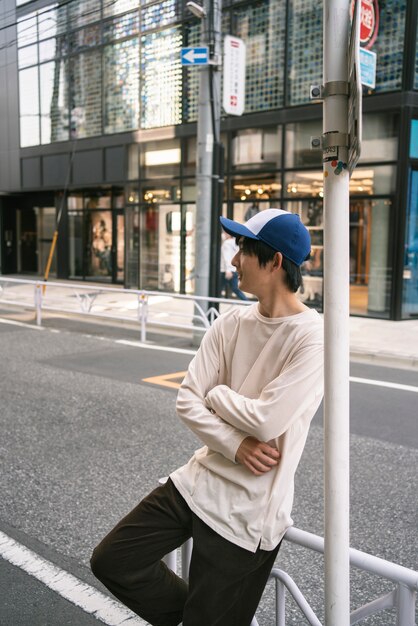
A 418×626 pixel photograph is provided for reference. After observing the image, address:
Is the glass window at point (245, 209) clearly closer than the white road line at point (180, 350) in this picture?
No

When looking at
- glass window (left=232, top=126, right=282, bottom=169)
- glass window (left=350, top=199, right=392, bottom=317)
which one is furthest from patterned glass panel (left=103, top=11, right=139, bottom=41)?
glass window (left=350, top=199, right=392, bottom=317)

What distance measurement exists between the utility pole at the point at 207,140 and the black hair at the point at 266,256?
28.6 feet

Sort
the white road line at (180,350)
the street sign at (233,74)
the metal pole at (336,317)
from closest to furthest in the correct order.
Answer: the metal pole at (336,317) → the white road line at (180,350) → the street sign at (233,74)

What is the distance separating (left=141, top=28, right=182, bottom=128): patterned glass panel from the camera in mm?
17578

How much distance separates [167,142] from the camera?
59.8ft

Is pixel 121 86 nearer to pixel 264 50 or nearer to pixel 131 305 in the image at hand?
pixel 264 50

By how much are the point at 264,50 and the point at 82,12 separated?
8.34 metres

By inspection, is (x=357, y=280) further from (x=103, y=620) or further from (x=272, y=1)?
(x=103, y=620)

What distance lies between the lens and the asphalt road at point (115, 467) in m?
3.42

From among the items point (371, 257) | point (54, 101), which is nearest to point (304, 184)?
point (371, 257)

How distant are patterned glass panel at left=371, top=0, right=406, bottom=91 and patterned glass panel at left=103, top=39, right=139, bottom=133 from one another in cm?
822

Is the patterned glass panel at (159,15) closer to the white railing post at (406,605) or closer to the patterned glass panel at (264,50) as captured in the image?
the patterned glass panel at (264,50)

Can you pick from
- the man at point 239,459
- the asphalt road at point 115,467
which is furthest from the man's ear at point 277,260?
the asphalt road at point 115,467

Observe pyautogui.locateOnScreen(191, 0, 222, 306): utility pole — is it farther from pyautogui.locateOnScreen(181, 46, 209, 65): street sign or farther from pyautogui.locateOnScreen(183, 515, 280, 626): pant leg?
pyautogui.locateOnScreen(183, 515, 280, 626): pant leg
